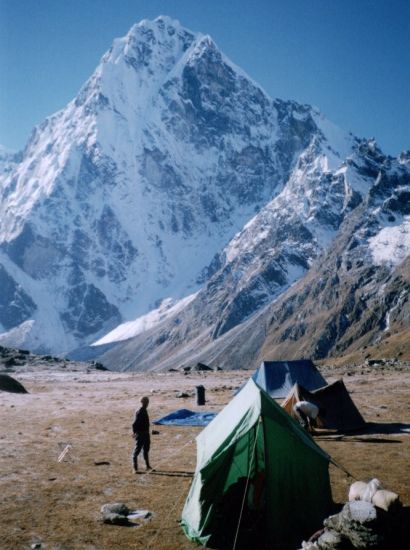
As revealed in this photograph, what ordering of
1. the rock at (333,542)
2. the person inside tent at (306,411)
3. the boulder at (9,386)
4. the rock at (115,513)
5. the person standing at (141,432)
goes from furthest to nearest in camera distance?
the boulder at (9,386) < the person inside tent at (306,411) < the person standing at (141,432) < the rock at (115,513) < the rock at (333,542)

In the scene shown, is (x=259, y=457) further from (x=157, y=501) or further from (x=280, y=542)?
(x=157, y=501)

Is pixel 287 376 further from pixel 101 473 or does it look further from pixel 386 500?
pixel 386 500

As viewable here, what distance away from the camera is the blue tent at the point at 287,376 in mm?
29875

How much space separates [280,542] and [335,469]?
17.6ft

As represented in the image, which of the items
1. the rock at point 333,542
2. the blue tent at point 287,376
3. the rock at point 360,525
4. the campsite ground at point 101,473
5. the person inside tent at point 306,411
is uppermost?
the blue tent at point 287,376

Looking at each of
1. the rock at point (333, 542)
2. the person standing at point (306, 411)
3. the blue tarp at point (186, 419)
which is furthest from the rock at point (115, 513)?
the blue tarp at point (186, 419)

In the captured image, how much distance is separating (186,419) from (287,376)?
784cm

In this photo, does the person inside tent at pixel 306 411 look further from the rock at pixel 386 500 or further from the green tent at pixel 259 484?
the rock at pixel 386 500

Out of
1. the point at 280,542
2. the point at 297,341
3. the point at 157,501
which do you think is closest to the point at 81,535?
the point at 157,501

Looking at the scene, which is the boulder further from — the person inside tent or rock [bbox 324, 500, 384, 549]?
rock [bbox 324, 500, 384, 549]

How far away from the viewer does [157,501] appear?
42.5 feet

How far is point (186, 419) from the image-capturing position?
24766mm

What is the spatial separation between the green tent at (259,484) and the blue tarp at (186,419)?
11.4m

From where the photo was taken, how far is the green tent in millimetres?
10891
